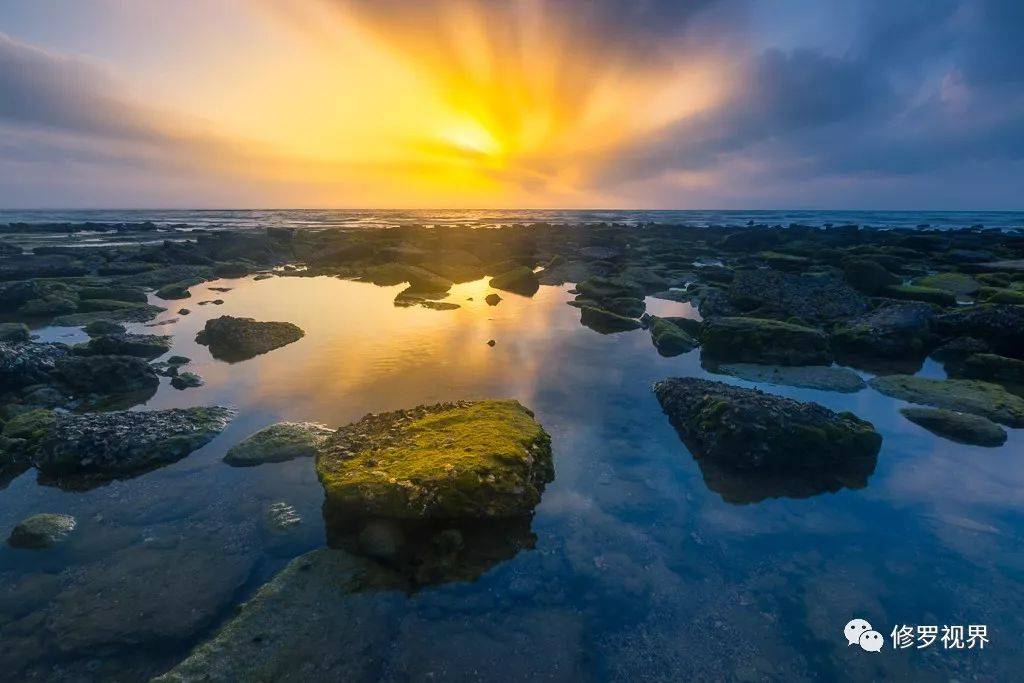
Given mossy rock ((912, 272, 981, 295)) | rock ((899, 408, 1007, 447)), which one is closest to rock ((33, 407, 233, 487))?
rock ((899, 408, 1007, 447))

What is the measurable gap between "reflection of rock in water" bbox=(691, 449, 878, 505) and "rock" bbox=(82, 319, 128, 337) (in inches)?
672

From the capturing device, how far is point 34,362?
10.2 meters

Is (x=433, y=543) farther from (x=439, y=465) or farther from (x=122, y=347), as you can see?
(x=122, y=347)

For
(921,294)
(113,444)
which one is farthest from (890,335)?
(113,444)

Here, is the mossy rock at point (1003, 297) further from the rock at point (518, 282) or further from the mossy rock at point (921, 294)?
the rock at point (518, 282)

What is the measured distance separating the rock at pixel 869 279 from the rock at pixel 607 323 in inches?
530

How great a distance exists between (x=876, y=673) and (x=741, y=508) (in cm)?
231

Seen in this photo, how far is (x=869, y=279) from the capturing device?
Answer: 22.4 metres

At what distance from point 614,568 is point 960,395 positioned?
9.23 meters

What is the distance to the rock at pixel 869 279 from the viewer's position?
22312mm

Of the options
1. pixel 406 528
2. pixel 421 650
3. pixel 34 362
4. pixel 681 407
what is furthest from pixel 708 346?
pixel 34 362

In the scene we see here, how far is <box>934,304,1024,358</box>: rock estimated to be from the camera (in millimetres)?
12852

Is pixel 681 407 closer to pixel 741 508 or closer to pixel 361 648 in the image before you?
pixel 741 508

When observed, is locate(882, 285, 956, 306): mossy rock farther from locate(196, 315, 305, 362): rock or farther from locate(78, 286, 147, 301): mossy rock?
locate(78, 286, 147, 301): mossy rock
